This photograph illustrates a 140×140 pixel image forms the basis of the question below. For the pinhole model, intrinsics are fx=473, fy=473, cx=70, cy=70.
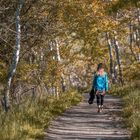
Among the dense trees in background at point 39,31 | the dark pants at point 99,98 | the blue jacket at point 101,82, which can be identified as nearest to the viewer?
the blue jacket at point 101,82

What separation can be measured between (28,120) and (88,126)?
2.03 m

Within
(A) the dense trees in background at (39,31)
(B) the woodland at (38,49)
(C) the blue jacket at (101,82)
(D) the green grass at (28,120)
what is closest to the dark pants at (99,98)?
(C) the blue jacket at (101,82)

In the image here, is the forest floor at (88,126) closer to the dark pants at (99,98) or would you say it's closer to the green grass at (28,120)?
the green grass at (28,120)

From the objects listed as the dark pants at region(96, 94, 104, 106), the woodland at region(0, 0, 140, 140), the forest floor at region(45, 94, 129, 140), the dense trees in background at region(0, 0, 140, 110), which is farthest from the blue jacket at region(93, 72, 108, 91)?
the dense trees in background at region(0, 0, 140, 110)

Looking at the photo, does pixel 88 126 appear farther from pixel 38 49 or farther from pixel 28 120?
pixel 38 49

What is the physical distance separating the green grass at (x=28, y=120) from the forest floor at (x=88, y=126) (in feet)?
0.94

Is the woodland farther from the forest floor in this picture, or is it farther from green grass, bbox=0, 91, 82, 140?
the forest floor

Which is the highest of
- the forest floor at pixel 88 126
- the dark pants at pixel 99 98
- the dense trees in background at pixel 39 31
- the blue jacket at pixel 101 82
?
the dense trees in background at pixel 39 31

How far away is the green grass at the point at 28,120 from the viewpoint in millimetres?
11619

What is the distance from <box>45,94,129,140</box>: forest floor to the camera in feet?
42.3

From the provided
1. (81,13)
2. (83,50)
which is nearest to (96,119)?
(81,13)

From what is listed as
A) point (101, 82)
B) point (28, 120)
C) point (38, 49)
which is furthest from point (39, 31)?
point (28, 120)

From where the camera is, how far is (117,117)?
16844 mm

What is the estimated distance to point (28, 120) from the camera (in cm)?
1393
